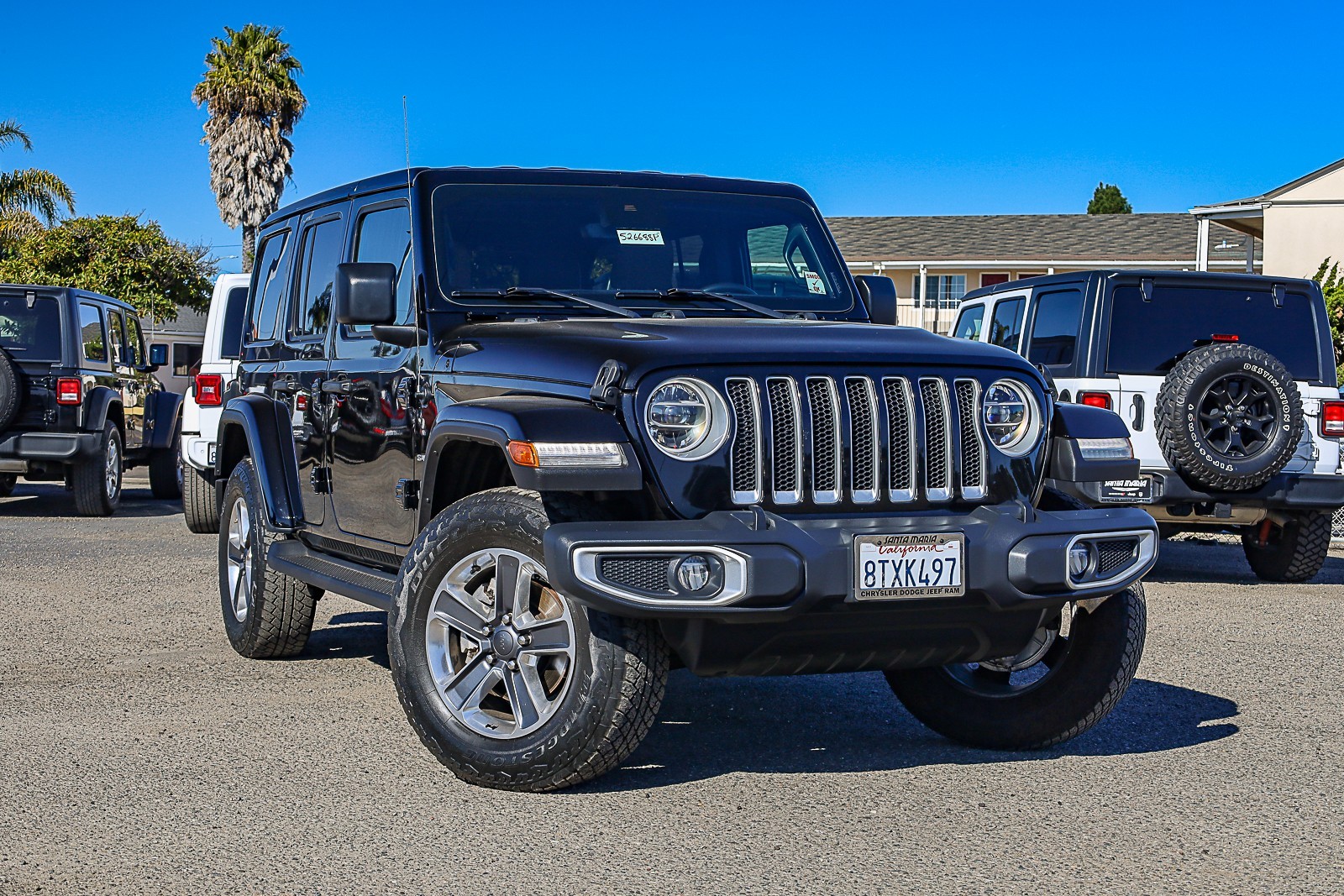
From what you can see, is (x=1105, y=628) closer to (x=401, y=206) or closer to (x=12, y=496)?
(x=401, y=206)

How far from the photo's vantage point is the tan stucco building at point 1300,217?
26812 millimetres

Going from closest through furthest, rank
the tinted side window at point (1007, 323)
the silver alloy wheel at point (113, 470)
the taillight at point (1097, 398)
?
the taillight at point (1097, 398) < the tinted side window at point (1007, 323) < the silver alloy wheel at point (113, 470)

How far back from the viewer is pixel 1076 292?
1024cm

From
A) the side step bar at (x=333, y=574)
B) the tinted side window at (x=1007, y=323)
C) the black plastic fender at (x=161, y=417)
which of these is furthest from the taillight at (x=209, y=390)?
the side step bar at (x=333, y=574)

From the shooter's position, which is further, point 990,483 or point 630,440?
point 990,483

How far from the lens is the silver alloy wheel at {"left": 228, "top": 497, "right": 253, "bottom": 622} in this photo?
708 centimetres

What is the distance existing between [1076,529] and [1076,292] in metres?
5.90

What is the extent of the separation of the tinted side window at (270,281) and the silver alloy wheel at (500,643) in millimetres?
2992

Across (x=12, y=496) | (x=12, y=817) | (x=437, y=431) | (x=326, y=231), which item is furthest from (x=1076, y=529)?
(x=12, y=496)

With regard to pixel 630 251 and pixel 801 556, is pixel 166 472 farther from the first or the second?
pixel 801 556

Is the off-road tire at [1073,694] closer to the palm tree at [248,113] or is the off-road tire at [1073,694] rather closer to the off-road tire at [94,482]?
the off-road tire at [94,482]

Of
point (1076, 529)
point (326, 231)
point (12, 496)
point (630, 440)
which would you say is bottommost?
point (12, 496)

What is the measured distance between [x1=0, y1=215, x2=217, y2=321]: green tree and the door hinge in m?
30.2

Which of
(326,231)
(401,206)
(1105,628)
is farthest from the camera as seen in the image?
(326,231)
